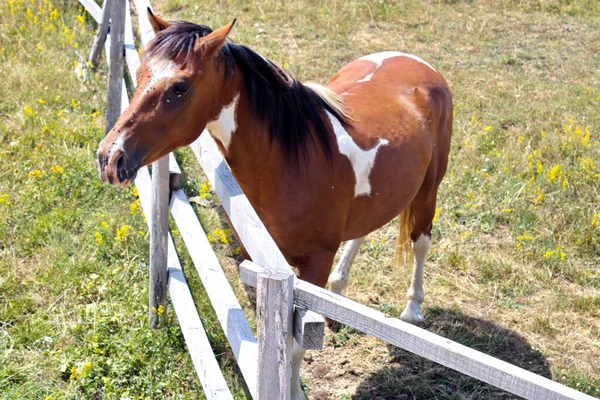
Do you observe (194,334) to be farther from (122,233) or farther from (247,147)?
(122,233)

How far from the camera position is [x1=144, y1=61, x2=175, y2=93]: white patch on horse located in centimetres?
263

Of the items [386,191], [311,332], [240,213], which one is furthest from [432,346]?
[386,191]

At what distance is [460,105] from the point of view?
720cm

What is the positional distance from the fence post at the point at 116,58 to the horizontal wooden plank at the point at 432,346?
4.25 metres

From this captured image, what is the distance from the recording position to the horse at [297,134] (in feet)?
8.72

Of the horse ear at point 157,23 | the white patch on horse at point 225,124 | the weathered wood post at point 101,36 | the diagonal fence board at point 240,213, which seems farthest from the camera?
the weathered wood post at point 101,36

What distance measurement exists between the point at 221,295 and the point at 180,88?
0.94 meters

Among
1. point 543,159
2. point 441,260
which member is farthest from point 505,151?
point 441,260

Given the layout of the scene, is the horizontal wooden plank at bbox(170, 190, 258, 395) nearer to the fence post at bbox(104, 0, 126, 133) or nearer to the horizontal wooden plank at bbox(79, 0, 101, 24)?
the fence post at bbox(104, 0, 126, 133)

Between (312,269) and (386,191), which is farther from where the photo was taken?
(386,191)

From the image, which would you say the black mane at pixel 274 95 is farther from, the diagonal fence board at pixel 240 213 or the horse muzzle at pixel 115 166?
the horse muzzle at pixel 115 166

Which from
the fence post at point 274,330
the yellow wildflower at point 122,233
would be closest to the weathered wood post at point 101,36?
the yellow wildflower at point 122,233

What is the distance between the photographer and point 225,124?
2977 millimetres

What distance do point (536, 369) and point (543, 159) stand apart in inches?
108
